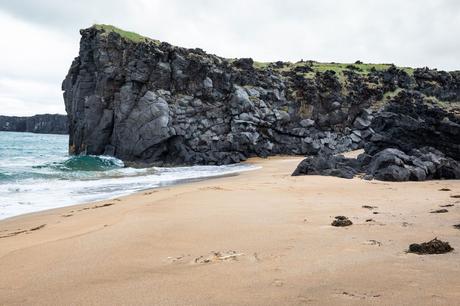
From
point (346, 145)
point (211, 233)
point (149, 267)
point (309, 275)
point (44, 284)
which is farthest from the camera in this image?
point (346, 145)

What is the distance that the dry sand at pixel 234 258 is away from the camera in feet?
11.5

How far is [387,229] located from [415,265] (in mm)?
1985

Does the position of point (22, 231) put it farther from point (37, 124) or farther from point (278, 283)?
point (37, 124)

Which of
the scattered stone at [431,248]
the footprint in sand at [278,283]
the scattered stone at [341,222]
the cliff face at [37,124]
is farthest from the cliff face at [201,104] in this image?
the cliff face at [37,124]

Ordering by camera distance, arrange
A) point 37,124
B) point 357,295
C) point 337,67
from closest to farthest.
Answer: point 357,295 < point 337,67 < point 37,124

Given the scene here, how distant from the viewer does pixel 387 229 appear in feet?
19.7

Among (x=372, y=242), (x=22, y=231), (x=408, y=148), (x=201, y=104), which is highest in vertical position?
(x=201, y=104)

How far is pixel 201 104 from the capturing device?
3334 cm

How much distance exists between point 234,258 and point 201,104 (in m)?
29.2

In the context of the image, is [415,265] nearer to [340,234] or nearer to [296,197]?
[340,234]

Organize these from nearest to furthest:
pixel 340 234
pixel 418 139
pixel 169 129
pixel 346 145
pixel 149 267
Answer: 1. pixel 149 267
2. pixel 340 234
3. pixel 418 139
4. pixel 169 129
5. pixel 346 145

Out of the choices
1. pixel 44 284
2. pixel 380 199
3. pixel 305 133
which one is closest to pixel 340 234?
pixel 44 284

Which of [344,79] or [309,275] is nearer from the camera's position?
[309,275]

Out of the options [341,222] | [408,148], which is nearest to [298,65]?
[408,148]
